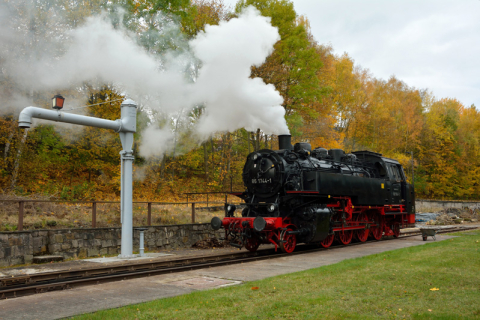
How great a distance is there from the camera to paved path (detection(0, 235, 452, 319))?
4859mm

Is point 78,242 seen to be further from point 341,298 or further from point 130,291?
point 341,298

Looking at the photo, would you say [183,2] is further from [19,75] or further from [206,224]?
[206,224]

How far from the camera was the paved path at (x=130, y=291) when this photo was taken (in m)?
4.86

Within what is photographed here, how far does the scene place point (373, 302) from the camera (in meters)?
4.81

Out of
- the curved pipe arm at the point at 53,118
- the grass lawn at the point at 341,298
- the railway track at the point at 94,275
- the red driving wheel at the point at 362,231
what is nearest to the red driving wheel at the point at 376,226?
the red driving wheel at the point at 362,231

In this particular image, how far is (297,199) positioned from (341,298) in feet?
19.6

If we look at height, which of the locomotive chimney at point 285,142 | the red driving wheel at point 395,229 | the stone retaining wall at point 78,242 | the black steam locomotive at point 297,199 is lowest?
the red driving wheel at point 395,229

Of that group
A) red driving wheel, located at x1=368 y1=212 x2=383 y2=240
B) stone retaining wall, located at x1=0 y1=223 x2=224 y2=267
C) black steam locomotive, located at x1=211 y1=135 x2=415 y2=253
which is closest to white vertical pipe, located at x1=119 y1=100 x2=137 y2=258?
stone retaining wall, located at x1=0 y1=223 x2=224 y2=267

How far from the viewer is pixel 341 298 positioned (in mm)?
5043

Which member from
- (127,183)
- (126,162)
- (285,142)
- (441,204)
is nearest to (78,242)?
(127,183)

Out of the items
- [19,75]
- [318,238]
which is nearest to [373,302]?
[318,238]

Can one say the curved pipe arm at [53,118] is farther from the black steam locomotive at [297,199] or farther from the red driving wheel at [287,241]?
the red driving wheel at [287,241]

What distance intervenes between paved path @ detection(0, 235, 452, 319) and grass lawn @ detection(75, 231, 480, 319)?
1.81ft

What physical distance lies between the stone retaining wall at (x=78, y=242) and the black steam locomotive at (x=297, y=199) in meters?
2.10
